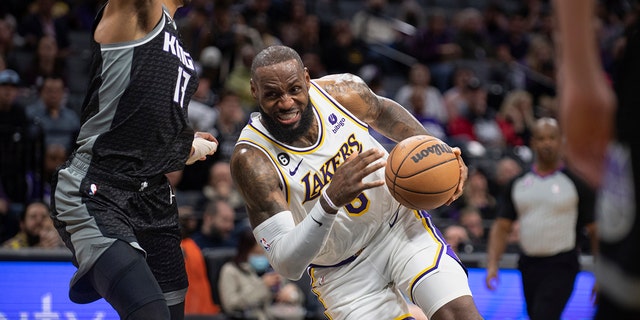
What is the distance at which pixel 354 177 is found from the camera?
3910mm

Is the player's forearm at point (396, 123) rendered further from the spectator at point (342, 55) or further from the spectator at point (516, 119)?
the spectator at point (342, 55)

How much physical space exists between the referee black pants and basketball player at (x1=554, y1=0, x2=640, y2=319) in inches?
223

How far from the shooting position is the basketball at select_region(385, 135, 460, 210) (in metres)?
4.30

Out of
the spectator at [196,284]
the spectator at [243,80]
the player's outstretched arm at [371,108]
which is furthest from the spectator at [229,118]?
the player's outstretched arm at [371,108]

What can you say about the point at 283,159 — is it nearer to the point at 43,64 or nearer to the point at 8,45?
the point at 43,64

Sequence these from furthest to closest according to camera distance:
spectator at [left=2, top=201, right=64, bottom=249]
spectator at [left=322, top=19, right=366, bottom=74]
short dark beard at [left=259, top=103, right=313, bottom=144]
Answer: spectator at [left=322, top=19, right=366, bottom=74] < spectator at [left=2, top=201, right=64, bottom=249] < short dark beard at [left=259, top=103, right=313, bottom=144]

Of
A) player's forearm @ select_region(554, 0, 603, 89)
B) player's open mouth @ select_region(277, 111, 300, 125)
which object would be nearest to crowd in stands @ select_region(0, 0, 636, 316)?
player's open mouth @ select_region(277, 111, 300, 125)

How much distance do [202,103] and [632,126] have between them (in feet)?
30.3

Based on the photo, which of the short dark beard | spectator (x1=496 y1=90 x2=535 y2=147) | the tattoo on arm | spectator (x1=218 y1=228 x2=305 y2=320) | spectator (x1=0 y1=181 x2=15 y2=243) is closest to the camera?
the tattoo on arm

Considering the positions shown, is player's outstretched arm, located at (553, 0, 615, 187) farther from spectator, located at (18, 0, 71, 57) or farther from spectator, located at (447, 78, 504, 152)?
spectator, located at (18, 0, 71, 57)

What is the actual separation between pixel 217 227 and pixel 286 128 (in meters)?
4.36

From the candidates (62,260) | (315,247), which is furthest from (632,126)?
(62,260)

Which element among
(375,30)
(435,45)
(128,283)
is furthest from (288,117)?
(375,30)

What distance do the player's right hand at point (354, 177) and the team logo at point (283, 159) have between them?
0.70 m
